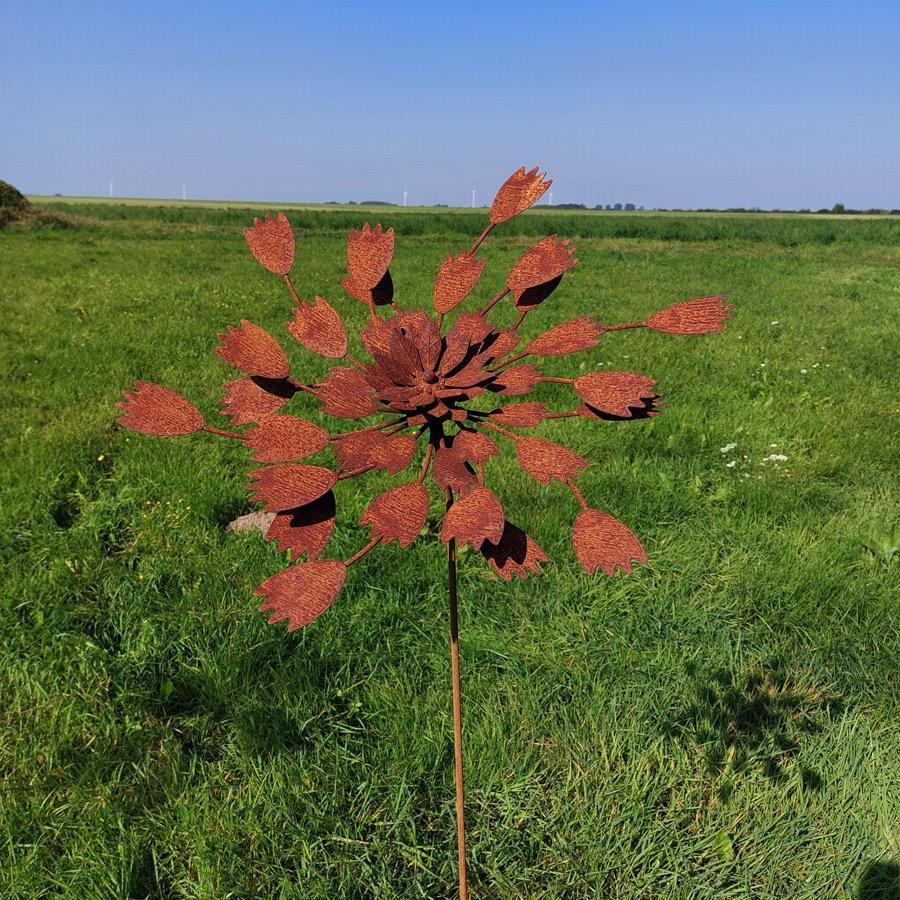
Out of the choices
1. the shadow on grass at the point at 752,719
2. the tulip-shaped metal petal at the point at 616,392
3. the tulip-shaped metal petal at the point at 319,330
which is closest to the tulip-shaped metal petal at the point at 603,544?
the tulip-shaped metal petal at the point at 616,392

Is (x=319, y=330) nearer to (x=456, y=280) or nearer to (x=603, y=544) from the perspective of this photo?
(x=456, y=280)

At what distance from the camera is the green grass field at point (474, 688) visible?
60.0 inches

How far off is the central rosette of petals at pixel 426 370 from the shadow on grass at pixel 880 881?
1660mm

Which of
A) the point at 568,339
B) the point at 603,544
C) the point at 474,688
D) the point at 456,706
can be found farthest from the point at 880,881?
the point at 568,339

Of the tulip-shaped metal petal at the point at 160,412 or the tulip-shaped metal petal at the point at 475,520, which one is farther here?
the tulip-shaped metal petal at the point at 160,412

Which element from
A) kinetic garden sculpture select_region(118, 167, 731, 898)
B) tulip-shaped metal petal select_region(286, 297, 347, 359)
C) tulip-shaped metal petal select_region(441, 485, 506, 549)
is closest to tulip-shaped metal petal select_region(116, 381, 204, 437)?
kinetic garden sculpture select_region(118, 167, 731, 898)

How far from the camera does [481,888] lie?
1.51m

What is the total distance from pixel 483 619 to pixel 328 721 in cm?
66

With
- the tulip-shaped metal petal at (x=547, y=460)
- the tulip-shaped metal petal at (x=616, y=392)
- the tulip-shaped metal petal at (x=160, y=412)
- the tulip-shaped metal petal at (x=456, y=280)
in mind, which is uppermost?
the tulip-shaped metal petal at (x=456, y=280)

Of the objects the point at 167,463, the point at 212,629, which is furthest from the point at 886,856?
the point at 167,463

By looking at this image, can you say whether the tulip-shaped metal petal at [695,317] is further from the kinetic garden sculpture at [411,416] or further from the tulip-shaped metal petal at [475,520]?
the tulip-shaped metal petal at [475,520]

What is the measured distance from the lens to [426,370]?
0.65 metres

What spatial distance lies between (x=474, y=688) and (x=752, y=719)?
0.83 meters

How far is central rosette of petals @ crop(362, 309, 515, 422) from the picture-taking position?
24.7 inches
